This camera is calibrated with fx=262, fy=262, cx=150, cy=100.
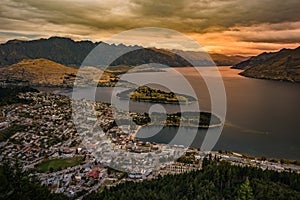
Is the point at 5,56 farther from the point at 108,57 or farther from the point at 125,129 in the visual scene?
the point at 125,129

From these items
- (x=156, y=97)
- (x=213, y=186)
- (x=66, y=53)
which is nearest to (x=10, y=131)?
(x=213, y=186)

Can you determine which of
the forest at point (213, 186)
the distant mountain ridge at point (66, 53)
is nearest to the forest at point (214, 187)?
the forest at point (213, 186)

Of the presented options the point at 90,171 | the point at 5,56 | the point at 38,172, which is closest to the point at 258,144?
the point at 90,171

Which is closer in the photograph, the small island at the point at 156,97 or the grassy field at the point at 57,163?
the grassy field at the point at 57,163

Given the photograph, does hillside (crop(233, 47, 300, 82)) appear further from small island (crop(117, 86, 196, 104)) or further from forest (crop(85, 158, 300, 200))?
forest (crop(85, 158, 300, 200))

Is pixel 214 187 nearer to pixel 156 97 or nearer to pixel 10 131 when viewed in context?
pixel 10 131

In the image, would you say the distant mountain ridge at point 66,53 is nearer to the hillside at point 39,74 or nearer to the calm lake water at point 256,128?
the hillside at point 39,74

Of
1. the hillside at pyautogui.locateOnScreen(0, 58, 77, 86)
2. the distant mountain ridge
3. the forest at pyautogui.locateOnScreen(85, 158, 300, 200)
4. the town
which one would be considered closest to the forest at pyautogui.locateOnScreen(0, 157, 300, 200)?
the forest at pyautogui.locateOnScreen(85, 158, 300, 200)
